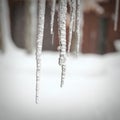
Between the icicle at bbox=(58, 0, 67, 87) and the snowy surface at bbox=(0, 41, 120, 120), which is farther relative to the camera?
the snowy surface at bbox=(0, 41, 120, 120)

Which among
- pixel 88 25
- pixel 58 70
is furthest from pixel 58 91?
pixel 88 25

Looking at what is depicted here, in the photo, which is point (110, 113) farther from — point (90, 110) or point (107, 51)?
point (107, 51)

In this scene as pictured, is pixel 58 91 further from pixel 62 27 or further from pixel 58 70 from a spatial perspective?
pixel 62 27

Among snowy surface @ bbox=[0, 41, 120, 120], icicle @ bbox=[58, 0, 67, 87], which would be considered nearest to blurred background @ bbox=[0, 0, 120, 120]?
snowy surface @ bbox=[0, 41, 120, 120]

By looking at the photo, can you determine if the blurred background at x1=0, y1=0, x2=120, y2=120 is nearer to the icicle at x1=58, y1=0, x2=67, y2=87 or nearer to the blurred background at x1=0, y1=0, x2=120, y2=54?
the blurred background at x1=0, y1=0, x2=120, y2=54

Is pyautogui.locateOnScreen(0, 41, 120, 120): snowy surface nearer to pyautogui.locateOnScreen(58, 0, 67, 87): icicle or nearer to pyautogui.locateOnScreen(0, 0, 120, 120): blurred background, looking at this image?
pyautogui.locateOnScreen(0, 0, 120, 120): blurred background

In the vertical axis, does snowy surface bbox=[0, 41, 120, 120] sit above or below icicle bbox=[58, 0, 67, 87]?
below

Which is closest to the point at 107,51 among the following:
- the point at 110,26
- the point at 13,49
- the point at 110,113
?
the point at 110,26

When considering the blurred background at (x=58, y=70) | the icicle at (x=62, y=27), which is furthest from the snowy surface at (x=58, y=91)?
the icicle at (x=62, y=27)

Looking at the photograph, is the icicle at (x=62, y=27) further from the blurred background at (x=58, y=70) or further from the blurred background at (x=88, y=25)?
the blurred background at (x=88, y=25)
